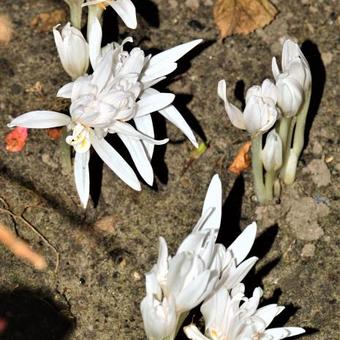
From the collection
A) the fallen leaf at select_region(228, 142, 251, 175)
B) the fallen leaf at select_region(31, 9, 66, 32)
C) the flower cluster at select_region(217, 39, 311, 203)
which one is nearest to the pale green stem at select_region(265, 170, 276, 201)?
the flower cluster at select_region(217, 39, 311, 203)

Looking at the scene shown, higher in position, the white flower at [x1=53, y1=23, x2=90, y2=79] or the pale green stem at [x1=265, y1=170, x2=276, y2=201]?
the white flower at [x1=53, y1=23, x2=90, y2=79]

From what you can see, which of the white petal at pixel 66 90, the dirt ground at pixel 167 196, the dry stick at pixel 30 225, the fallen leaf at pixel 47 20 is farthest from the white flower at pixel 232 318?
the fallen leaf at pixel 47 20

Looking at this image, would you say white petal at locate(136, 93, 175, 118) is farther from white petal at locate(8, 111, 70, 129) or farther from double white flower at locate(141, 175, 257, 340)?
double white flower at locate(141, 175, 257, 340)

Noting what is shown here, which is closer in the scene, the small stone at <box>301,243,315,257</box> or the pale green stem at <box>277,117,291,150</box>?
the pale green stem at <box>277,117,291,150</box>

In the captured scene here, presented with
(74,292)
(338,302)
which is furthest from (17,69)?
(338,302)

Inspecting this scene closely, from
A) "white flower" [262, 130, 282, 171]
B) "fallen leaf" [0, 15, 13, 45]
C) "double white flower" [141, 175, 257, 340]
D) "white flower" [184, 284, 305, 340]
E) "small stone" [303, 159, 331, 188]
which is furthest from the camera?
"fallen leaf" [0, 15, 13, 45]

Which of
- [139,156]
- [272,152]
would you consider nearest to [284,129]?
[272,152]
